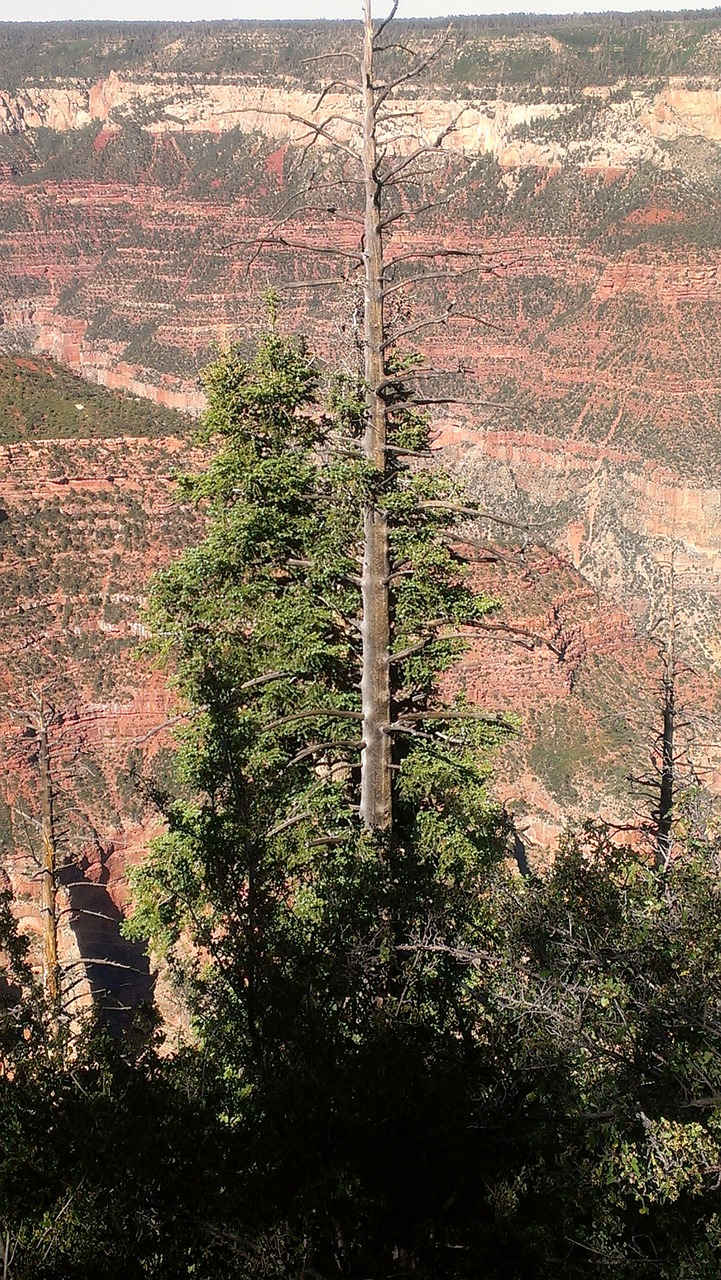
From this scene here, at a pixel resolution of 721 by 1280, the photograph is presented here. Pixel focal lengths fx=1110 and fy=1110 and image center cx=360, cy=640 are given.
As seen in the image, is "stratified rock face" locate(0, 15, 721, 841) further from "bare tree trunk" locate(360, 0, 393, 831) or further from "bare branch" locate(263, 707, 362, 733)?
"bare tree trunk" locate(360, 0, 393, 831)

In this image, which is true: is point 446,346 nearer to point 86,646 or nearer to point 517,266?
point 517,266

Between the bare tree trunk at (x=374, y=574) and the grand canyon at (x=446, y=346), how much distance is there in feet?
1.73

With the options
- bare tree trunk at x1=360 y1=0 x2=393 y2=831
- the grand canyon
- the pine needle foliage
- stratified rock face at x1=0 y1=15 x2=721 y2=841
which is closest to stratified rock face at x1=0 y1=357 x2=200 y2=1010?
the grand canyon

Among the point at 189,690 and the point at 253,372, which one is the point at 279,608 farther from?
the point at 253,372

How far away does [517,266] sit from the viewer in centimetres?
5434

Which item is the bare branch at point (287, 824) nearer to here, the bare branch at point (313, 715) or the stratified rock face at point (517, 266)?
the bare branch at point (313, 715)

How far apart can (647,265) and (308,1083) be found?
83.0 m

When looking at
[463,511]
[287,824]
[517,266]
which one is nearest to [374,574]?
[463,511]

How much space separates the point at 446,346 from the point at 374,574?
77.0 meters

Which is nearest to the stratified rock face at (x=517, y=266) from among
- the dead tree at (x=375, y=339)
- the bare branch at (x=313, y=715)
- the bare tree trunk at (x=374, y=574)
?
the bare branch at (x=313, y=715)

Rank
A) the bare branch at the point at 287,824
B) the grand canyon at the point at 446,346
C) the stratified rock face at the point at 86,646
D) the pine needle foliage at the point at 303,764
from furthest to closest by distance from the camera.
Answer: the grand canyon at the point at 446,346 < the stratified rock face at the point at 86,646 < the bare branch at the point at 287,824 < the pine needle foliage at the point at 303,764

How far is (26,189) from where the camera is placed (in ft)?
360

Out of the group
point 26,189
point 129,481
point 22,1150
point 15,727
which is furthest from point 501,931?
point 26,189

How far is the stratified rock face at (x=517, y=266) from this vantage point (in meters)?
44.6
